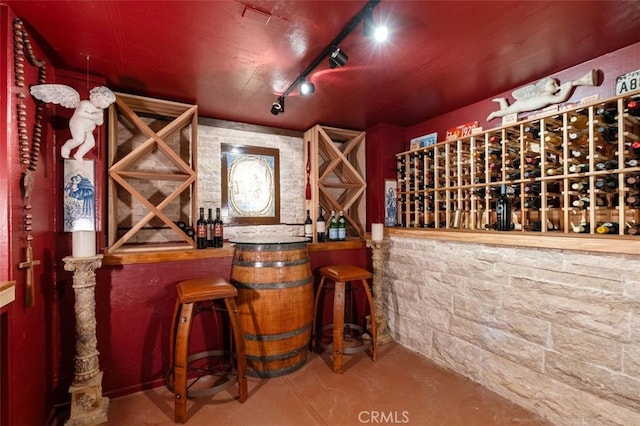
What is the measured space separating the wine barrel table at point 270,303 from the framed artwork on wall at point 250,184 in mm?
884

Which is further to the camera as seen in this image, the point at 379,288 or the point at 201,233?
the point at 379,288

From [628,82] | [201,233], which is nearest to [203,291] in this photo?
[201,233]

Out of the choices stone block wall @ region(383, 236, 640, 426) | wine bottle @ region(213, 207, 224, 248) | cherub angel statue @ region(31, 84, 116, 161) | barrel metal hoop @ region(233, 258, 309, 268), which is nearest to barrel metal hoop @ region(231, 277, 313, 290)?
barrel metal hoop @ region(233, 258, 309, 268)

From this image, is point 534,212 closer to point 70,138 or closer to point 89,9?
point 89,9

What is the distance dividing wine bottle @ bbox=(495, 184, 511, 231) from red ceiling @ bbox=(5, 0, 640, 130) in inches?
33.8

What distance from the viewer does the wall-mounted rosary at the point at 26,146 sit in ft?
4.49

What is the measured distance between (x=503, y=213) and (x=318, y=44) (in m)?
1.69

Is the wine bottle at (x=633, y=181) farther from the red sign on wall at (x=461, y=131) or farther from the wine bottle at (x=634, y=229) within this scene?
the red sign on wall at (x=461, y=131)

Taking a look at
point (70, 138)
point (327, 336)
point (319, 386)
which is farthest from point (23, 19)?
point (327, 336)

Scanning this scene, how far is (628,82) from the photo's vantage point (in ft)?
5.43

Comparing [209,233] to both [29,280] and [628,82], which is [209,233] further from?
[628,82]

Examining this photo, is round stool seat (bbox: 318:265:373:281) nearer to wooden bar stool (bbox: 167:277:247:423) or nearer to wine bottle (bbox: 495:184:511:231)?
wooden bar stool (bbox: 167:277:247:423)

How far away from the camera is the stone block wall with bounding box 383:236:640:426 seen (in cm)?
150

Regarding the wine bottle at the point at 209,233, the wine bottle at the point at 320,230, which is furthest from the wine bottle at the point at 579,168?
the wine bottle at the point at 209,233
